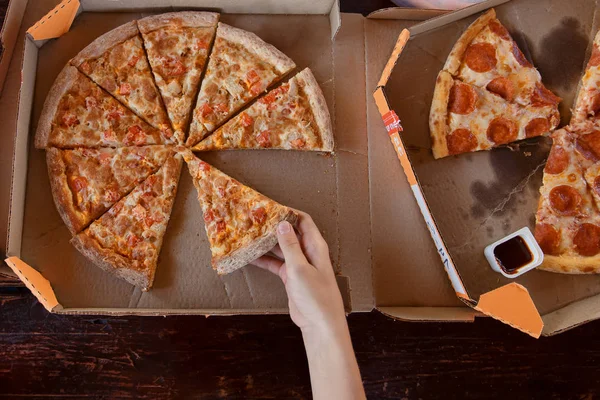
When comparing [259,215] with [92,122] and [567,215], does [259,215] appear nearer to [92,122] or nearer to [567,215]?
[92,122]

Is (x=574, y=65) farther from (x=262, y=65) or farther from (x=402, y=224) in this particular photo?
(x=262, y=65)

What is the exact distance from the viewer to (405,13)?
153 inches

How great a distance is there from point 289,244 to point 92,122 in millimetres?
1792

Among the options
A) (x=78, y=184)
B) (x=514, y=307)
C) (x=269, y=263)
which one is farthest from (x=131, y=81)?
(x=514, y=307)

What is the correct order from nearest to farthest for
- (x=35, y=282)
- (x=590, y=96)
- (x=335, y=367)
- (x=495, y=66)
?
(x=335, y=367) < (x=35, y=282) < (x=495, y=66) < (x=590, y=96)

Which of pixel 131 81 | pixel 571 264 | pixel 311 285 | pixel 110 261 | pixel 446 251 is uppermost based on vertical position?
pixel 131 81

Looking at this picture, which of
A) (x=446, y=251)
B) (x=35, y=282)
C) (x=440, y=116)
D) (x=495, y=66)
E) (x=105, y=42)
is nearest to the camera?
(x=35, y=282)

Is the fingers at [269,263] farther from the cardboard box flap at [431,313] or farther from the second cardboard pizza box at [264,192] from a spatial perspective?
the cardboard box flap at [431,313]

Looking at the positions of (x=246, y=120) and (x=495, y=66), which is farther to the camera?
(x=495, y=66)

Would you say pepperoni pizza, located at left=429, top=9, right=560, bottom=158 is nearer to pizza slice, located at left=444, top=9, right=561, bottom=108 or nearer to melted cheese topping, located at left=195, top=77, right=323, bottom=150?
pizza slice, located at left=444, top=9, right=561, bottom=108

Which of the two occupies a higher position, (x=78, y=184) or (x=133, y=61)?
(x=133, y=61)

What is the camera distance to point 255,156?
150 inches

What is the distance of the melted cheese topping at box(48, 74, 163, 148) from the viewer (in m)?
3.56

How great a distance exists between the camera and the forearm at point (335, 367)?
283 cm
